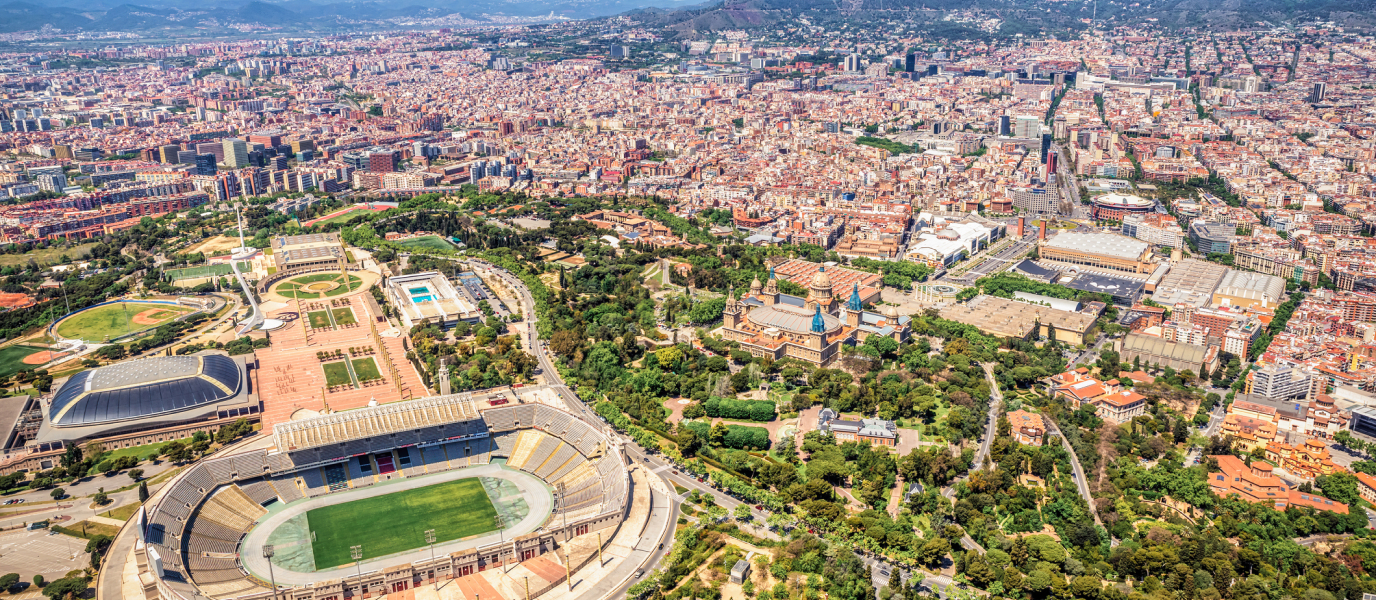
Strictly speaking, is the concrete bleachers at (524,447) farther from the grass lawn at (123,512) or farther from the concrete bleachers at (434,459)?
the grass lawn at (123,512)

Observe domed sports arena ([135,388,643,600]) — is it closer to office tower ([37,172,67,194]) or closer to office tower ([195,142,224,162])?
office tower ([37,172,67,194])

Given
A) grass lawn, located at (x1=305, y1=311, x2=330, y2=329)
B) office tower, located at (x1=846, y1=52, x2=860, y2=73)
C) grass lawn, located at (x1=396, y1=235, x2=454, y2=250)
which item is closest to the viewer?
grass lawn, located at (x1=305, y1=311, x2=330, y2=329)

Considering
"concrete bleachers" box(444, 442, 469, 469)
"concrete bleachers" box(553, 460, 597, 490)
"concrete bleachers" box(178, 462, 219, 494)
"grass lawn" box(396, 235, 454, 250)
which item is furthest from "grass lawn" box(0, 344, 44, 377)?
"concrete bleachers" box(553, 460, 597, 490)

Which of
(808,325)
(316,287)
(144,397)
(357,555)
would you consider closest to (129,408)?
(144,397)

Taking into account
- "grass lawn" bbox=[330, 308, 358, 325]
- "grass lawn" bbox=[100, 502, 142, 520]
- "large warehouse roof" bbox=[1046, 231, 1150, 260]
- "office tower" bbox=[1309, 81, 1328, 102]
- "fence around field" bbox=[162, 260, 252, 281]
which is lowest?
"grass lawn" bbox=[100, 502, 142, 520]

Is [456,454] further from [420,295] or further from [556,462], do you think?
[420,295]

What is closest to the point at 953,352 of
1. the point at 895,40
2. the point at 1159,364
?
the point at 1159,364

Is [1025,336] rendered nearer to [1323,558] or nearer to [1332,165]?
[1323,558]
